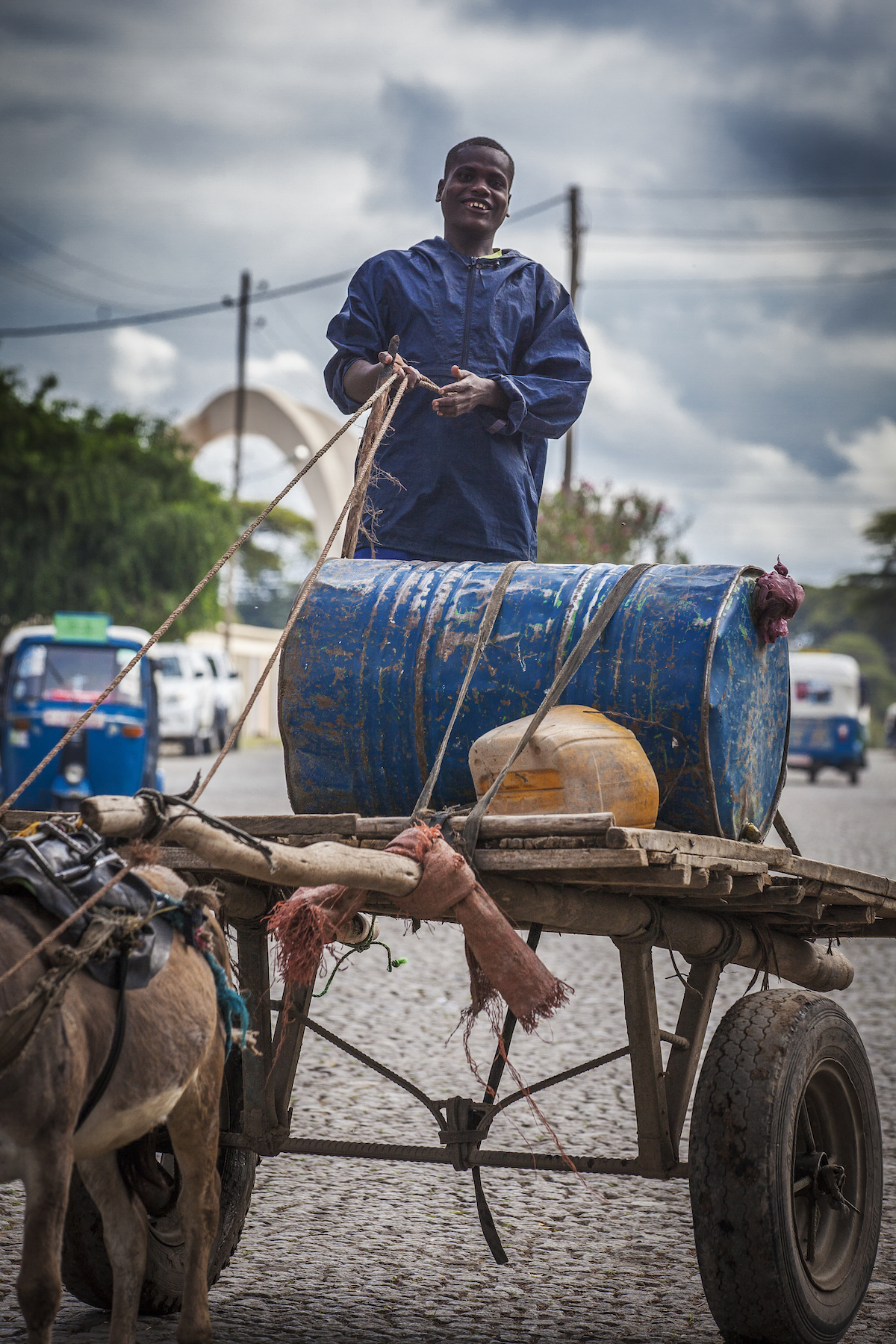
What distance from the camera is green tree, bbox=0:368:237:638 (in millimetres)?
32281

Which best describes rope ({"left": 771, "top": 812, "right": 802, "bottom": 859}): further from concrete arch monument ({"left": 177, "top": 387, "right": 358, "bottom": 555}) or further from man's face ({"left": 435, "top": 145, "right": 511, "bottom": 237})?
concrete arch monument ({"left": 177, "top": 387, "right": 358, "bottom": 555})

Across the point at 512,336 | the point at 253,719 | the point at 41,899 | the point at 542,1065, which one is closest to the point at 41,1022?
the point at 41,899

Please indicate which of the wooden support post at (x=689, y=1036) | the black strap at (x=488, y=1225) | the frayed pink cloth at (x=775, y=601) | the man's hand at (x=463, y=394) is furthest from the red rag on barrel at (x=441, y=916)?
the man's hand at (x=463, y=394)

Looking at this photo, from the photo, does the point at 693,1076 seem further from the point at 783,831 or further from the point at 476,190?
the point at 476,190

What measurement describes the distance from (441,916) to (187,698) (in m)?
27.2

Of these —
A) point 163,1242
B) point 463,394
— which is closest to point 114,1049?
point 163,1242

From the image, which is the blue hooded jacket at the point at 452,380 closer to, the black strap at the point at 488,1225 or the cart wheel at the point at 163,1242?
the cart wheel at the point at 163,1242

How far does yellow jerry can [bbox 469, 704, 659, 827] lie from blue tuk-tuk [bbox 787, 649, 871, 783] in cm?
2671

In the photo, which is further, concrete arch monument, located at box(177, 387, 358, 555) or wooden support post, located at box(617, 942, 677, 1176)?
concrete arch monument, located at box(177, 387, 358, 555)

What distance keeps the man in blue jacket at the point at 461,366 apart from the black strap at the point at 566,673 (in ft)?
2.65

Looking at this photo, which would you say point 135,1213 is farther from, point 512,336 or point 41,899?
Answer: point 512,336

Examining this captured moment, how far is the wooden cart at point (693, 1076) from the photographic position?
10.9 feet

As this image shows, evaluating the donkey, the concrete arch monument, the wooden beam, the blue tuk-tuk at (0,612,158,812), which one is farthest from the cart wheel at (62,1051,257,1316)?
the concrete arch monument

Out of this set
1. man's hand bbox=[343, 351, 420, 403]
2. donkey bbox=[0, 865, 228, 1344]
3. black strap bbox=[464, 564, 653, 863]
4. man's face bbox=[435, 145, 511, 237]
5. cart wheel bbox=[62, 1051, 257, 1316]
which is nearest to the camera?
donkey bbox=[0, 865, 228, 1344]
